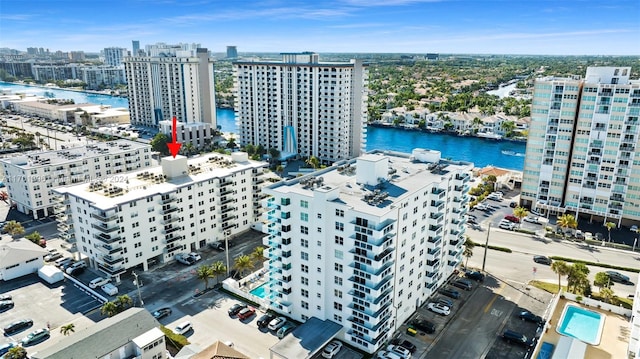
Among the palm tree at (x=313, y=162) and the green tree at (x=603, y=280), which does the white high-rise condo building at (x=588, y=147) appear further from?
the palm tree at (x=313, y=162)

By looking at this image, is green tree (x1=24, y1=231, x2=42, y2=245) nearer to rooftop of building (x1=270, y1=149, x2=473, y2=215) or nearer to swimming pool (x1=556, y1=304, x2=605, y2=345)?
rooftop of building (x1=270, y1=149, x2=473, y2=215)

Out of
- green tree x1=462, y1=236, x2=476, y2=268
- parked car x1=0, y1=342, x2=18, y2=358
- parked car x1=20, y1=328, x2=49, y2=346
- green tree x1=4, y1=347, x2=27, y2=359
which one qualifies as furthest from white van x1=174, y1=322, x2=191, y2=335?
green tree x1=462, y1=236, x2=476, y2=268

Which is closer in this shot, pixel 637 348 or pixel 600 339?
pixel 637 348

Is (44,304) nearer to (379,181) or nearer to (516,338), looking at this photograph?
(379,181)

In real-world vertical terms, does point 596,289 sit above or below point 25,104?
below

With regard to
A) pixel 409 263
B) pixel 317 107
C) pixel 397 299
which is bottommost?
pixel 397 299

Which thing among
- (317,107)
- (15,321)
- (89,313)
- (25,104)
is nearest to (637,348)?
(89,313)

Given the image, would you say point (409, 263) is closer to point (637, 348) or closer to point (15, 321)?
point (637, 348)
